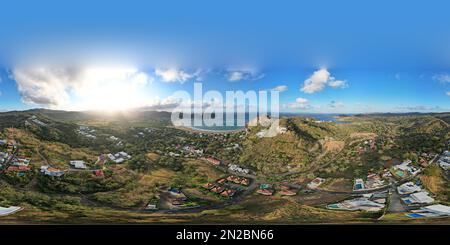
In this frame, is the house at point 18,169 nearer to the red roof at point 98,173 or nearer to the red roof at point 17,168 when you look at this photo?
the red roof at point 17,168

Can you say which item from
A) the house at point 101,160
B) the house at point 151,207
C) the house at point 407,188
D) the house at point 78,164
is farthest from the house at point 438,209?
the house at point 78,164

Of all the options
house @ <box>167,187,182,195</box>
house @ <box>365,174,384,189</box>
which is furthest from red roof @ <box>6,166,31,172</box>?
house @ <box>365,174,384,189</box>

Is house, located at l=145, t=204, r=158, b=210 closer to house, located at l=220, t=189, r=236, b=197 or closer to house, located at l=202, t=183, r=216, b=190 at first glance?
house, located at l=202, t=183, r=216, b=190

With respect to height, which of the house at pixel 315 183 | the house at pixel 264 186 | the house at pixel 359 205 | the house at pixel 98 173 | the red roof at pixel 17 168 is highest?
the red roof at pixel 17 168
